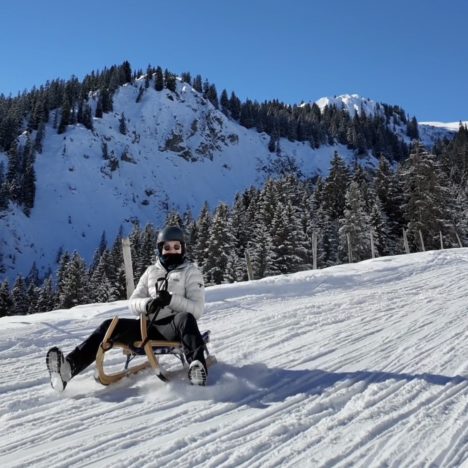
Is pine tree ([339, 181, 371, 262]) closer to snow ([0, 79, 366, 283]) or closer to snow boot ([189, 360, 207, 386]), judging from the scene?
snow boot ([189, 360, 207, 386])

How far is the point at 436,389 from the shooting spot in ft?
12.2

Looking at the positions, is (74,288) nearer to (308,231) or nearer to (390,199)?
(308,231)

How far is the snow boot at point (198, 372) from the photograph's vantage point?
3744mm

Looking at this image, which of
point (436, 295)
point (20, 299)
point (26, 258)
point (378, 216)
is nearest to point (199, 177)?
point (26, 258)

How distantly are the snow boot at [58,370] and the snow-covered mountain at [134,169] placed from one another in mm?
87219

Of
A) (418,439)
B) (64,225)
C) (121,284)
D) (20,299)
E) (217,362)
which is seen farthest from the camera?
(64,225)

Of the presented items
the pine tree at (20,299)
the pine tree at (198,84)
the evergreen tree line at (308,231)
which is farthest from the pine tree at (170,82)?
the pine tree at (20,299)

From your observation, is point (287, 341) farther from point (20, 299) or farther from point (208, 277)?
point (20, 299)

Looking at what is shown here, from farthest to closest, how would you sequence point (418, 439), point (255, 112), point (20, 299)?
point (255, 112)
point (20, 299)
point (418, 439)

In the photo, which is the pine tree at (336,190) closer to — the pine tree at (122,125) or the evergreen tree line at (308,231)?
the evergreen tree line at (308,231)

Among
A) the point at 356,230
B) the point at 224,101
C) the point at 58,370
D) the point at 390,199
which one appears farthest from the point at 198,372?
the point at 224,101

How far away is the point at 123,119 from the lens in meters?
123

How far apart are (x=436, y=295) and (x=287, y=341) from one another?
408 cm

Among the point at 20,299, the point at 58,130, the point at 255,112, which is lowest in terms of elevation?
the point at 20,299
